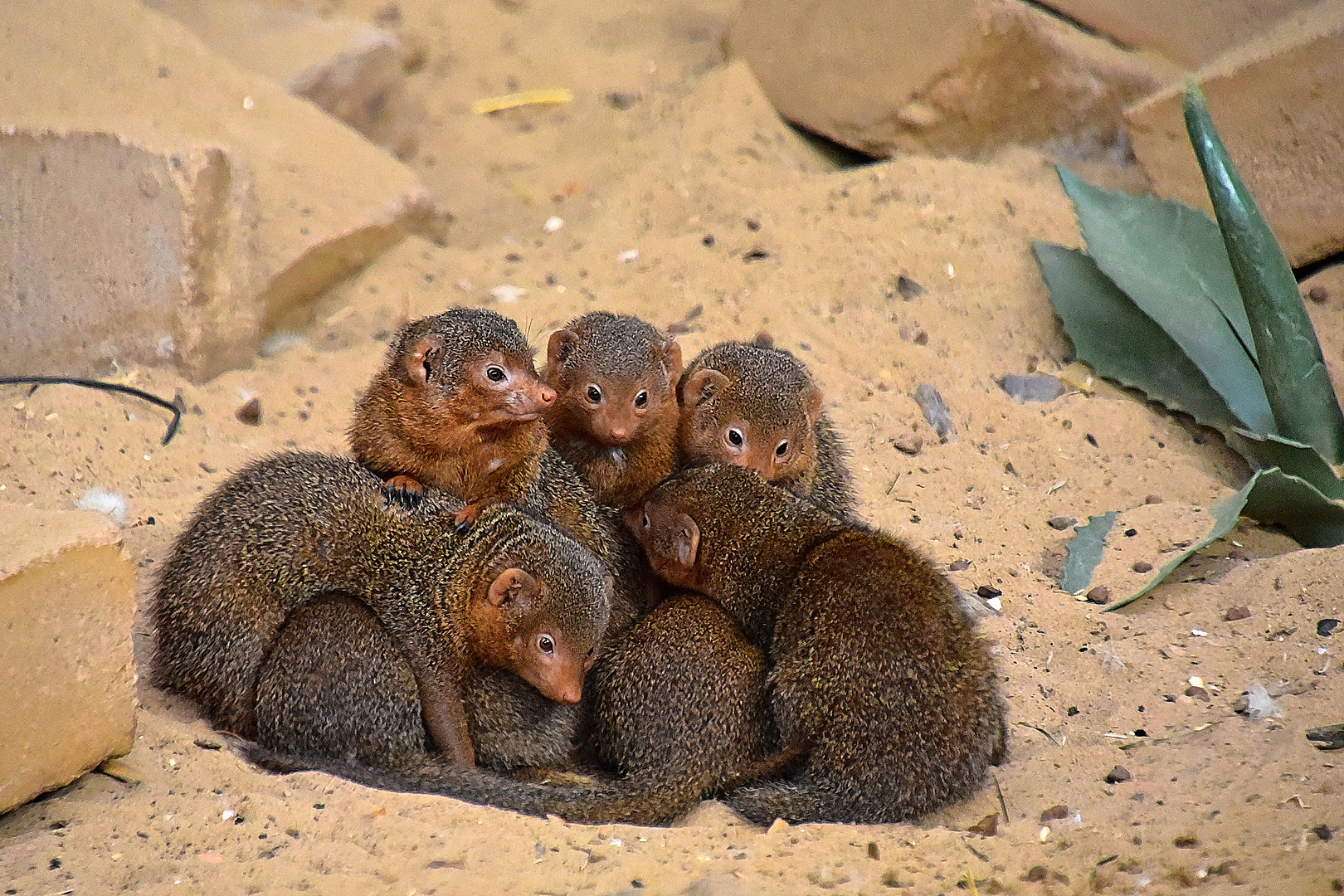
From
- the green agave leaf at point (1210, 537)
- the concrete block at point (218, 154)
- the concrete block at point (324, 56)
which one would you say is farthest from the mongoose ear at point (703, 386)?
the concrete block at point (324, 56)

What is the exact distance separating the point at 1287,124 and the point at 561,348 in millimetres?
3159

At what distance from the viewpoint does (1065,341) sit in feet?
17.3

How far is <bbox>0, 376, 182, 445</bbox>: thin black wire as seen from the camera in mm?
4441

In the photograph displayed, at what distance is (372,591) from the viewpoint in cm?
346

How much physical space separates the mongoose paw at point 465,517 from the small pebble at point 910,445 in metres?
1.76

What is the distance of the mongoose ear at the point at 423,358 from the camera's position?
367cm

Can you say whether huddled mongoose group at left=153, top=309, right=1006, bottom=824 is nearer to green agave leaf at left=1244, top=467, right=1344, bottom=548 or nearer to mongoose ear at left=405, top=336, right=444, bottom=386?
mongoose ear at left=405, top=336, right=444, bottom=386

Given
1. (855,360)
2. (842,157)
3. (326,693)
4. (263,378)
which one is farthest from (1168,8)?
(326,693)

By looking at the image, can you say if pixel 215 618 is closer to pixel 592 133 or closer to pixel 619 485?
pixel 619 485

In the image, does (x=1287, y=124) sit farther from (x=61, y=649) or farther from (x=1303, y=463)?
(x=61, y=649)

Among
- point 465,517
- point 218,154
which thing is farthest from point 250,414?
point 465,517

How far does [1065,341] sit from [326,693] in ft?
10.8

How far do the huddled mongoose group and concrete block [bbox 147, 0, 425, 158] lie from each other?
9.21ft

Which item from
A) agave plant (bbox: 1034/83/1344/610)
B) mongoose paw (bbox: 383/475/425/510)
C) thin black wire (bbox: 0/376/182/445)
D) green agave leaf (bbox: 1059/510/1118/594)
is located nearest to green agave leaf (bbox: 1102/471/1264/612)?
Result: agave plant (bbox: 1034/83/1344/610)
